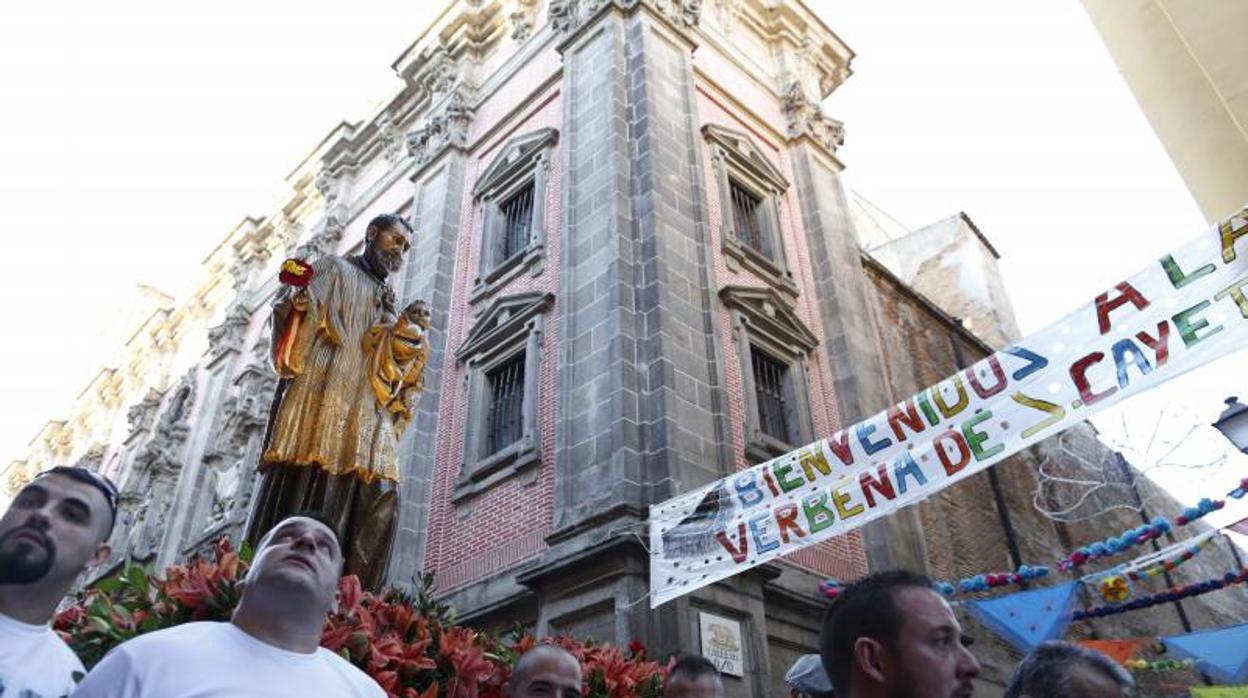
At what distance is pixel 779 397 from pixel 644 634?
5045 millimetres

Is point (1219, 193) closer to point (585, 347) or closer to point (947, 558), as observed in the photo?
point (947, 558)

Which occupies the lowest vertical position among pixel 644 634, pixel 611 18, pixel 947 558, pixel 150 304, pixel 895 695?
pixel 895 695

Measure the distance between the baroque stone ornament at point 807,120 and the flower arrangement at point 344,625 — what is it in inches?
536

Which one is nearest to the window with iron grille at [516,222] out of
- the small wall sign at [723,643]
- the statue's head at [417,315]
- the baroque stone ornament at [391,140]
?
the baroque stone ornament at [391,140]

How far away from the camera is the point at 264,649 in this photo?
2.19 meters

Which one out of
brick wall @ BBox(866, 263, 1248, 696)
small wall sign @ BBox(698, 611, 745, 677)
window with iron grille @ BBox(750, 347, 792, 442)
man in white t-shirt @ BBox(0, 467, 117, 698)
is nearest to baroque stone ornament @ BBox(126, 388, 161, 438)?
window with iron grille @ BBox(750, 347, 792, 442)

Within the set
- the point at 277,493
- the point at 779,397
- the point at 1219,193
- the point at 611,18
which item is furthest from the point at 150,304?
the point at 1219,193

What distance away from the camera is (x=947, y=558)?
474 inches

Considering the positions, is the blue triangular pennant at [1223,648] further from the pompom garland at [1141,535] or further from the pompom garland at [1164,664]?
the pompom garland at [1141,535]

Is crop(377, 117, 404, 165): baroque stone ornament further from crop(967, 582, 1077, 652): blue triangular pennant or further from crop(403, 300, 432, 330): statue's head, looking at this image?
crop(967, 582, 1077, 652): blue triangular pennant

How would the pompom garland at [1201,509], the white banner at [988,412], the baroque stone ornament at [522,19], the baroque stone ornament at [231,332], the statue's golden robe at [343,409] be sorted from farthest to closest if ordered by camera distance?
the baroque stone ornament at [231,332], the baroque stone ornament at [522,19], the pompom garland at [1201,509], the white banner at [988,412], the statue's golden robe at [343,409]

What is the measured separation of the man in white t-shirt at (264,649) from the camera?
76.2 inches

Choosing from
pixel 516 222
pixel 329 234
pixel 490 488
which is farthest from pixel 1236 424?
pixel 329 234

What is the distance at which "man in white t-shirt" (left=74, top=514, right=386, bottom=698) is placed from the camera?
1.94 m
